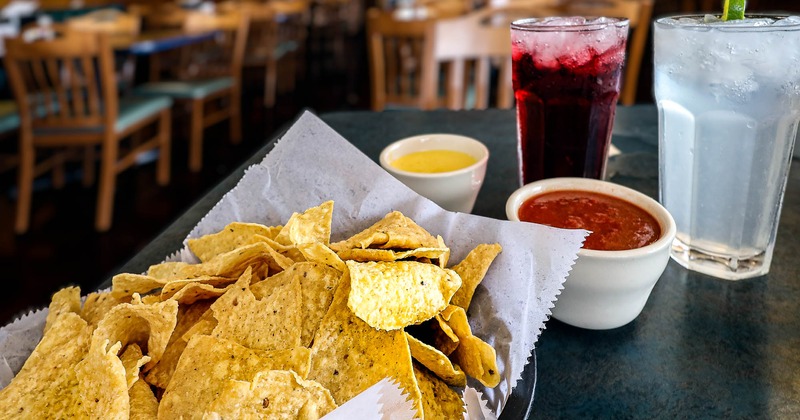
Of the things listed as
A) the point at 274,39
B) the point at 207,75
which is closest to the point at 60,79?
the point at 207,75

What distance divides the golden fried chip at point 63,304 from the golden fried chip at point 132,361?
0.35 feet

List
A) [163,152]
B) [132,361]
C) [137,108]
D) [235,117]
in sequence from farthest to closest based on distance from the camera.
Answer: [235,117], [163,152], [137,108], [132,361]

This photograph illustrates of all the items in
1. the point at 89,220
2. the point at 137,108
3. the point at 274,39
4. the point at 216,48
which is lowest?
the point at 89,220

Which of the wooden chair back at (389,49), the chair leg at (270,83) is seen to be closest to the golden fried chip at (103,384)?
the wooden chair back at (389,49)

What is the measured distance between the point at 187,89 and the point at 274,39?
1.55m

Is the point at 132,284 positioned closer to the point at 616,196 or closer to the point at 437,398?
the point at 437,398

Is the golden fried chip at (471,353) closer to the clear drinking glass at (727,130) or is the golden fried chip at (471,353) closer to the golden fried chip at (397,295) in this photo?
the golden fried chip at (397,295)

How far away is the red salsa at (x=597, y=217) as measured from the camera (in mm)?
724

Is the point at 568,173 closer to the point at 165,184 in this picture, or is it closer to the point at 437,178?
the point at 437,178

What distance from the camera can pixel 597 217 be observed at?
778mm

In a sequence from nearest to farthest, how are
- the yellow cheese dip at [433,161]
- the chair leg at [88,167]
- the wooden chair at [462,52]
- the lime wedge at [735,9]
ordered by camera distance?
the lime wedge at [735,9]
the yellow cheese dip at [433,161]
the wooden chair at [462,52]
the chair leg at [88,167]

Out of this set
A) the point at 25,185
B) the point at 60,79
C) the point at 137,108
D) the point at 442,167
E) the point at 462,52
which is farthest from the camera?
the point at 137,108

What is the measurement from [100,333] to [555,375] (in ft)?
1.74

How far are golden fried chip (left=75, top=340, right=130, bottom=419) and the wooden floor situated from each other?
57.1 inches
